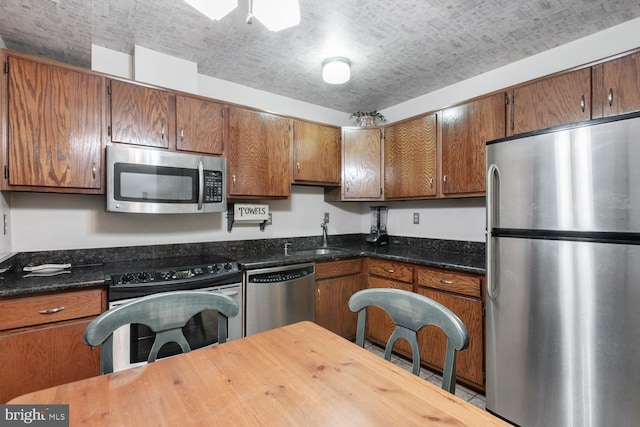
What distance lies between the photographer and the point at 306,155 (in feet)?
9.56

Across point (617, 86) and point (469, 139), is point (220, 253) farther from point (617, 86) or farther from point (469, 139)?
point (617, 86)

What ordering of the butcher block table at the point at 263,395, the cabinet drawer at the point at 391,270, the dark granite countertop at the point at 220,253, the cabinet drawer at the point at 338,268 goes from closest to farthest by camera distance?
the butcher block table at the point at 263,395
the dark granite countertop at the point at 220,253
the cabinet drawer at the point at 391,270
the cabinet drawer at the point at 338,268

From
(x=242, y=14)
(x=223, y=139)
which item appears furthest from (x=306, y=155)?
(x=242, y=14)

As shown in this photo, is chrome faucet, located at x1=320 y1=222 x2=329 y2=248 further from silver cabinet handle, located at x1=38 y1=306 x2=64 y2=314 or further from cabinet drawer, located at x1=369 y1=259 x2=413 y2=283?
silver cabinet handle, located at x1=38 y1=306 x2=64 y2=314

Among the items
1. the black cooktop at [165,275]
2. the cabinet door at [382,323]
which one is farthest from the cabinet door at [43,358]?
the cabinet door at [382,323]

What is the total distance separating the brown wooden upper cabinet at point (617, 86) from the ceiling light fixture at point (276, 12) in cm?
182

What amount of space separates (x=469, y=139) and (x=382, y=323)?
1755 mm

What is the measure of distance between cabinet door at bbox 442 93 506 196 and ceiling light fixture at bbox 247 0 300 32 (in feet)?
5.40

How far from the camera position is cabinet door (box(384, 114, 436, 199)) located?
2.68m

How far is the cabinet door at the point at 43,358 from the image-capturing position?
1.46 meters

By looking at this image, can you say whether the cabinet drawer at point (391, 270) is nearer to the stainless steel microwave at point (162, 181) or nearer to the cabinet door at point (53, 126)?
the stainless steel microwave at point (162, 181)

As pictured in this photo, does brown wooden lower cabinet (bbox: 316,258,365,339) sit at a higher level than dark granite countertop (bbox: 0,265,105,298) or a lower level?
lower

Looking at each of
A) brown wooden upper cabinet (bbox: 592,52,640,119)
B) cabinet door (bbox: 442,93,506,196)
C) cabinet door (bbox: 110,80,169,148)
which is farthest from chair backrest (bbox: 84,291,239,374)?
brown wooden upper cabinet (bbox: 592,52,640,119)

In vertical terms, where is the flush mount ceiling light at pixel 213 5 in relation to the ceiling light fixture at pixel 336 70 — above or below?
below
